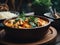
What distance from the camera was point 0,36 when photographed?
1.10 metres

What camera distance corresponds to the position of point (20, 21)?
1.06 metres

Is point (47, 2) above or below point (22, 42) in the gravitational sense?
above

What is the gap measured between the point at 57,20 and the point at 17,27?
0.43 m

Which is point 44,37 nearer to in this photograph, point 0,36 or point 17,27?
point 17,27

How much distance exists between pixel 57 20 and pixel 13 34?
0.45 metres

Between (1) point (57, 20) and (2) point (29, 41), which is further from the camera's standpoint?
(1) point (57, 20)

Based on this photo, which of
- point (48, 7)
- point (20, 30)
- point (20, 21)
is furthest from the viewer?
point (48, 7)

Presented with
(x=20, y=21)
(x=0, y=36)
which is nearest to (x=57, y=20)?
(x=20, y=21)

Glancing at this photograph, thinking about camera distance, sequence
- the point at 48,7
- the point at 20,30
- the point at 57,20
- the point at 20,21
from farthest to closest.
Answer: the point at 48,7, the point at 57,20, the point at 20,21, the point at 20,30

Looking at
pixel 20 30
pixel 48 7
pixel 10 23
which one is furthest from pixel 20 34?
pixel 48 7

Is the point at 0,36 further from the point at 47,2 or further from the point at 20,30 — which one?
the point at 47,2

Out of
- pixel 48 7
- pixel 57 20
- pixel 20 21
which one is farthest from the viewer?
pixel 48 7

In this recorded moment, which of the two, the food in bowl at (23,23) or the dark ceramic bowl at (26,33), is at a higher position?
the food in bowl at (23,23)

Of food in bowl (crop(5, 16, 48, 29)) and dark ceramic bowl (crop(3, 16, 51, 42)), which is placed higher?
food in bowl (crop(5, 16, 48, 29))
